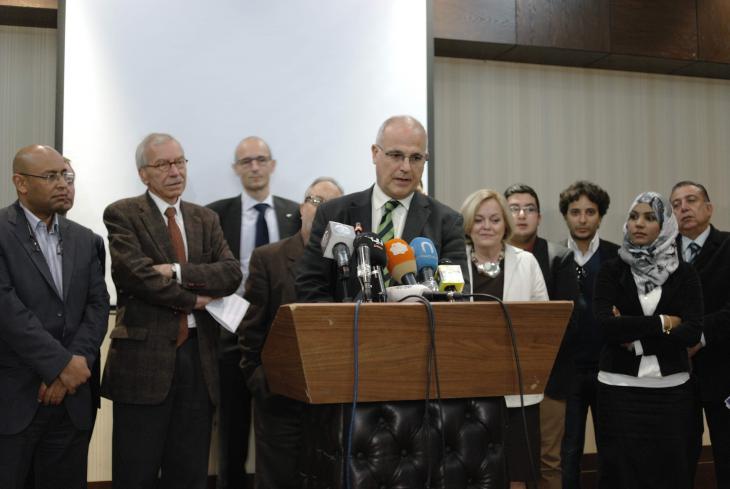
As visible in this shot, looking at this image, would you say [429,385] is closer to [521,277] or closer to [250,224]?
[521,277]

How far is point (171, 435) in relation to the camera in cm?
346

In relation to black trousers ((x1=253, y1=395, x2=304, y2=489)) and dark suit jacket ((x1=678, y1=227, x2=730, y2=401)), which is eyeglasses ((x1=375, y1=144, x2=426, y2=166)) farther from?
dark suit jacket ((x1=678, y1=227, x2=730, y2=401))

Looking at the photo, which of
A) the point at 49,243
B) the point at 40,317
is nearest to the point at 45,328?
the point at 40,317

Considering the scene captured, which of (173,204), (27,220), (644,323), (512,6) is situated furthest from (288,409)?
(512,6)

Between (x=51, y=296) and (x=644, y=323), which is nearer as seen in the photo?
(x=51, y=296)

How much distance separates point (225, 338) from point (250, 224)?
695mm

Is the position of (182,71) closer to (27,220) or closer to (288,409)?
(27,220)

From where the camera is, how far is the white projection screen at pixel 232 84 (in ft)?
14.5

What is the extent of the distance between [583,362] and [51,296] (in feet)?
8.74

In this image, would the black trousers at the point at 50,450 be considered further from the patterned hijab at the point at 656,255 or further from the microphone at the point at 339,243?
the patterned hijab at the point at 656,255

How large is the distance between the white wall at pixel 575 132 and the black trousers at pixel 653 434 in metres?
2.32

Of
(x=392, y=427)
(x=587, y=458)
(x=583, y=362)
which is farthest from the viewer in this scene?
(x=587, y=458)

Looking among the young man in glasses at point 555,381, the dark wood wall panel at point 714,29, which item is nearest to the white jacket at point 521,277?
the young man in glasses at point 555,381

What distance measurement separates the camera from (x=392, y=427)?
1.93 meters
